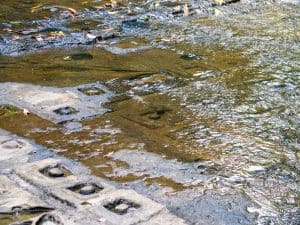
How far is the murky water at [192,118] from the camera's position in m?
3.20

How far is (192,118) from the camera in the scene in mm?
3959

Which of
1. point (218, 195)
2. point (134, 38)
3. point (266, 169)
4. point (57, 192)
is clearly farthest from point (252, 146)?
point (134, 38)

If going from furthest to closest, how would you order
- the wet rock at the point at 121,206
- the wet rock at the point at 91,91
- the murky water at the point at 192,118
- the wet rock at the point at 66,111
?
the wet rock at the point at 91,91 → the wet rock at the point at 66,111 → the murky water at the point at 192,118 → the wet rock at the point at 121,206

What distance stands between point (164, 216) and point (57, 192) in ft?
1.93

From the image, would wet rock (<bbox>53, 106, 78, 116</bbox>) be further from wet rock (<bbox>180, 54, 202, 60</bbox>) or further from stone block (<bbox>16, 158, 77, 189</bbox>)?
wet rock (<bbox>180, 54, 202, 60</bbox>)

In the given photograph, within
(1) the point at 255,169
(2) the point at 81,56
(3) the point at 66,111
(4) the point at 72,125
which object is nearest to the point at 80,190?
(4) the point at 72,125

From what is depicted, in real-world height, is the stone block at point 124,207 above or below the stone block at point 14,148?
below

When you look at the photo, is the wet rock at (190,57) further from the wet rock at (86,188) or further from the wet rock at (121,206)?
the wet rock at (121,206)

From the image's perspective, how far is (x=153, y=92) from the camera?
14.5 feet

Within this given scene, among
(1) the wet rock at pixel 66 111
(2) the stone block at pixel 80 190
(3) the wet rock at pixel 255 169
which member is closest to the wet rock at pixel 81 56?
(1) the wet rock at pixel 66 111

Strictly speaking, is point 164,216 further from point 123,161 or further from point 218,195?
point 123,161

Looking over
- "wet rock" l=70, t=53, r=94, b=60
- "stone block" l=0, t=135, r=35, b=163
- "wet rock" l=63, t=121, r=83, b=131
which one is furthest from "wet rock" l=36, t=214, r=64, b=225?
"wet rock" l=70, t=53, r=94, b=60

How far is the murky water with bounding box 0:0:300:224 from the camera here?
3.20 meters

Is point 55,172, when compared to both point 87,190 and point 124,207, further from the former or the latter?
point 124,207
